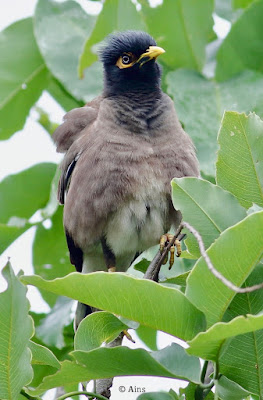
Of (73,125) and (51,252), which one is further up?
(73,125)

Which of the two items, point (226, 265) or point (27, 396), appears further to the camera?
point (27, 396)

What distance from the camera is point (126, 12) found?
4.16m

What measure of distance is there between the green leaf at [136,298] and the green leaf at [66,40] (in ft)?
8.26

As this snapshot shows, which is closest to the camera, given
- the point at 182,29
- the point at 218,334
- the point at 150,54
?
the point at 218,334

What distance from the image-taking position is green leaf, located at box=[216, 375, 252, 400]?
195 cm

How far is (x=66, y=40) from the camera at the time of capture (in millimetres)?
4535

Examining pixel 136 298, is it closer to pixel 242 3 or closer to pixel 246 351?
pixel 246 351

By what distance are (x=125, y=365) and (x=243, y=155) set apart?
650 mm

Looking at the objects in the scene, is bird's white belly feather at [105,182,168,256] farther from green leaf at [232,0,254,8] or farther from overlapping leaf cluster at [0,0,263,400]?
green leaf at [232,0,254,8]

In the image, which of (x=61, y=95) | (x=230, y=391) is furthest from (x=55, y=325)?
(x=230, y=391)

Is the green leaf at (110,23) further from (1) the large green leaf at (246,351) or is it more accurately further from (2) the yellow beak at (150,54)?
(1) the large green leaf at (246,351)

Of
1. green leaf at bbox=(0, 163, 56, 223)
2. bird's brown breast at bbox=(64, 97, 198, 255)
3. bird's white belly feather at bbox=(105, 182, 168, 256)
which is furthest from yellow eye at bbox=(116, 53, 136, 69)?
bird's white belly feather at bbox=(105, 182, 168, 256)

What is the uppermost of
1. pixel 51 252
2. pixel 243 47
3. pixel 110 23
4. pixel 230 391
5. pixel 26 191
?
pixel 230 391

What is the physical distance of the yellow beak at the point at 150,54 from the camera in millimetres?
3687
